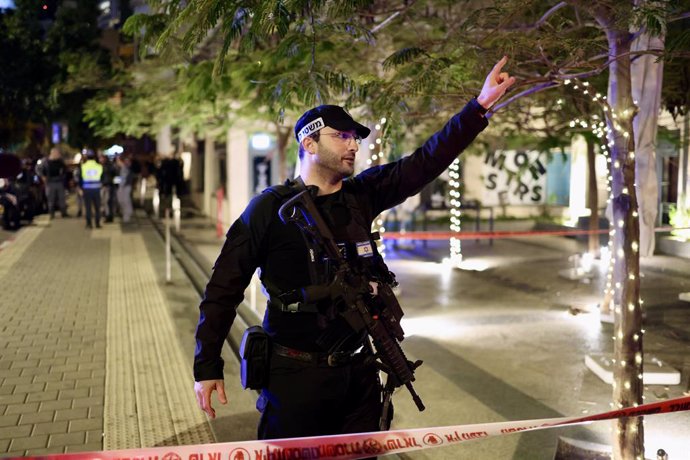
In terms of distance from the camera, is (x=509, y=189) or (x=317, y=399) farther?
(x=509, y=189)

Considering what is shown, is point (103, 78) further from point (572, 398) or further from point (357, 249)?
point (357, 249)

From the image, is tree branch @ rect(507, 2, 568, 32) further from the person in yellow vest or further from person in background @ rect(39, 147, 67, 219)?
person in background @ rect(39, 147, 67, 219)

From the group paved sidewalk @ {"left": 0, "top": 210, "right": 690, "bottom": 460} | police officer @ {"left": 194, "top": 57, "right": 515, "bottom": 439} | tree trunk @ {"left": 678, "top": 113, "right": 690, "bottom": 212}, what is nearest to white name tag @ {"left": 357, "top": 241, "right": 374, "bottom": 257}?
police officer @ {"left": 194, "top": 57, "right": 515, "bottom": 439}

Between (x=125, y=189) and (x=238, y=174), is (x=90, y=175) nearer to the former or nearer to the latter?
(x=125, y=189)

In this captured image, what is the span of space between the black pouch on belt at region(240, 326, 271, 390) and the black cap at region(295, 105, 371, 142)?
2.96ft

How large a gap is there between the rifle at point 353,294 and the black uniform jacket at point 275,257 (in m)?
0.09

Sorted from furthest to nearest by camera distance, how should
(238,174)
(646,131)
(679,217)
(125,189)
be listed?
(125,189) → (238,174) → (679,217) → (646,131)

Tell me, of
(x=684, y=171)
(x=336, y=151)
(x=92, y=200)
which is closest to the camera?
(x=336, y=151)

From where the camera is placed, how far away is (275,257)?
3.42 m

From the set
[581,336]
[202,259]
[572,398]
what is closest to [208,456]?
[572,398]

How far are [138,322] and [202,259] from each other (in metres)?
5.64

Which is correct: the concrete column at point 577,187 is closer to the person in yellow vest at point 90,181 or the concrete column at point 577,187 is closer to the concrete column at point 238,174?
the concrete column at point 238,174

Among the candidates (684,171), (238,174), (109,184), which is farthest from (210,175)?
(684,171)

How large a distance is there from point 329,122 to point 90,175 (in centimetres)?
1646
